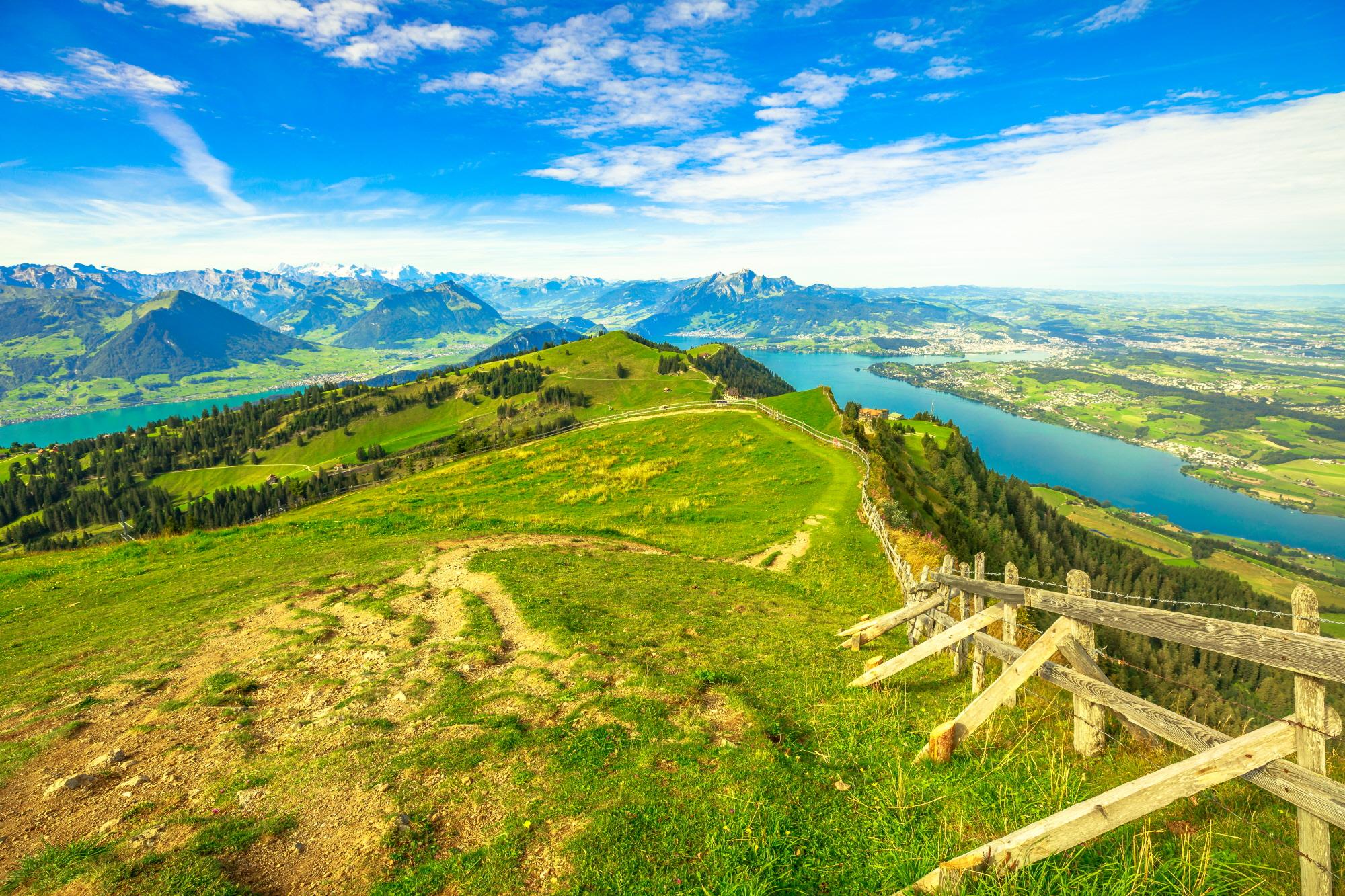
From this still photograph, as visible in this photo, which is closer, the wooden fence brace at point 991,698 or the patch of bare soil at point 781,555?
the wooden fence brace at point 991,698

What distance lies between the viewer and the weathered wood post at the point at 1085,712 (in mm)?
8148

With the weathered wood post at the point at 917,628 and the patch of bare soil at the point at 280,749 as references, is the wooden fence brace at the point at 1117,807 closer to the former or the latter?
the patch of bare soil at the point at 280,749

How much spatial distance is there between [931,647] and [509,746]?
8602 millimetres

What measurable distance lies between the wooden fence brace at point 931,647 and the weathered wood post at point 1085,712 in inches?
72.8

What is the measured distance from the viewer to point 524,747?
915 centimetres

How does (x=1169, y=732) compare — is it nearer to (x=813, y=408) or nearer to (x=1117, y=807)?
(x=1117, y=807)

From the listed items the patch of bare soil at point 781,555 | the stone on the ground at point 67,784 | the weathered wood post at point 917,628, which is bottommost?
the patch of bare soil at point 781,555

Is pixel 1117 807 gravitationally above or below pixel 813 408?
above

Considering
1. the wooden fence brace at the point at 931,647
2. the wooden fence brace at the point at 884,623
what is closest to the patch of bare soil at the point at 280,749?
the wooden fence brace at the point at 931,647

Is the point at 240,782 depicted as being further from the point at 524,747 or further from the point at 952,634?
the point at 952,634

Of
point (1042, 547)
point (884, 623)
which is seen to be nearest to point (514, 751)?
point (884, 623)

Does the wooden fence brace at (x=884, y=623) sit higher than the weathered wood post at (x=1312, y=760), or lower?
lower

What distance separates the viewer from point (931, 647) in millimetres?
10875

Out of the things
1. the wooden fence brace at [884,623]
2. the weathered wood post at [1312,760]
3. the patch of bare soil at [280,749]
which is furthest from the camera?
the wooden fence brace at [884,623]
